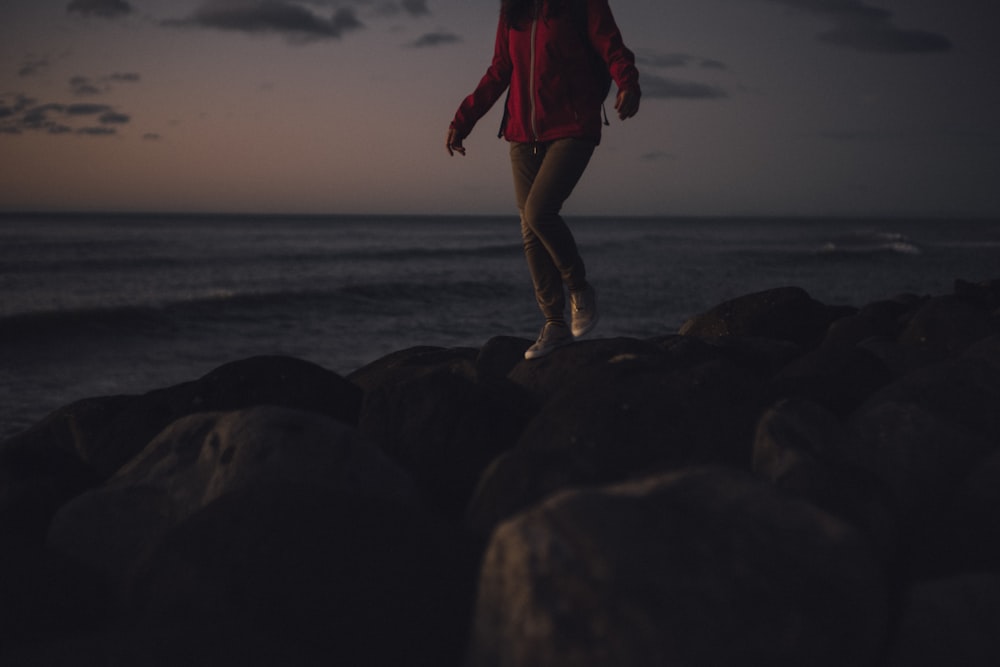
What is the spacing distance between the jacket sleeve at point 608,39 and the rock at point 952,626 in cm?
275

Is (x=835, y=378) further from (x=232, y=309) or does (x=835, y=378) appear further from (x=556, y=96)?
(x=232, y=309)

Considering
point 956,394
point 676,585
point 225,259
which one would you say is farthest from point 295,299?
point 676,585

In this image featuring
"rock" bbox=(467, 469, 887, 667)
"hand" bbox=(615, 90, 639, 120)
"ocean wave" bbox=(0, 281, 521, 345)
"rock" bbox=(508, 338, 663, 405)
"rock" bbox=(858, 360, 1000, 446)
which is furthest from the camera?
"ocean wave" bbox=(0, 281, 521, 345)

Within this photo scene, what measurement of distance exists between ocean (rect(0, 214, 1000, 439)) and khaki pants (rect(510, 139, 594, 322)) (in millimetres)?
5496

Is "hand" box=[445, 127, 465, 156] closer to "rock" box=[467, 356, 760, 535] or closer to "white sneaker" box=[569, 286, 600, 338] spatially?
"white sneaker" box=[569, 286, 600, 338]

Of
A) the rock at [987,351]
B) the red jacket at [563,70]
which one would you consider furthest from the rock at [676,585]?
the red jacket at [563,70]

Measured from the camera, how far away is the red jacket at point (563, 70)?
13.4 feet

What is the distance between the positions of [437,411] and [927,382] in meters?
1.83

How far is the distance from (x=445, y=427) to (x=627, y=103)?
191 cm

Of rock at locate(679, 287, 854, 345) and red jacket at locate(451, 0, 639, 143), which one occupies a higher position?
red jacket at locate(451, 0, 639, 143)

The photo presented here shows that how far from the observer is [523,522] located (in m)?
1.58

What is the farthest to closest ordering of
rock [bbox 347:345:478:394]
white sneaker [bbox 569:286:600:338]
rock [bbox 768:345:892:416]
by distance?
1. white sneaker [bbox 569:286:600:338]
2. rock [bbox 347:345:478:394]
3. rock [bbox 768:345:892:416]

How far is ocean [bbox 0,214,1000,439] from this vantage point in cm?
1099

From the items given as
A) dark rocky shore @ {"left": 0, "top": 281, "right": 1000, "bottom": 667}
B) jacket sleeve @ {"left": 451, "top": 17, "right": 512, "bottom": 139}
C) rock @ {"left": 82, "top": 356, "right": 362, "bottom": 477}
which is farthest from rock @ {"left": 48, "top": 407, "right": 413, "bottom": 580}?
jacket sleeve @ {"left": 451, "top": 17, "right": 512, "bottom": 139}
